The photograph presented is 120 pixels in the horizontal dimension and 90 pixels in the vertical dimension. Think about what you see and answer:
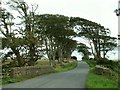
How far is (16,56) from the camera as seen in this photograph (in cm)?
4069

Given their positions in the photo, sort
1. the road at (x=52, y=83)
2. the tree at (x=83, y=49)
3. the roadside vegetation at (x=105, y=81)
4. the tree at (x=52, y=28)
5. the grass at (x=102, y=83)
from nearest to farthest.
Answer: the grass at (x=102, y=83) → the roadside vegetation at (x=105, y=81) → the road at (x=52, y=83) → the tree at (x=52, y=28) → the tree at (x=83, y=49)

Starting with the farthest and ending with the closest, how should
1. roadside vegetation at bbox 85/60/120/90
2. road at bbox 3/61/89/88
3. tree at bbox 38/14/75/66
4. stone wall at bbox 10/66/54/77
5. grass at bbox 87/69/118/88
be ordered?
tree at bbox 38/14/75/66 < stone wall at bbox 10/66/54/77 < road at bbox 3/61/89/88 < roadside vegetation at bbox 85/60/120/90 < grass at bbox 87/69/118/88

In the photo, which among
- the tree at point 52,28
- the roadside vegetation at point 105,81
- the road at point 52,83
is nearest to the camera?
the roadside vegetation at point 105,81

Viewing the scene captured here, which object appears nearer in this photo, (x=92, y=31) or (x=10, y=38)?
(x=10, y=38)

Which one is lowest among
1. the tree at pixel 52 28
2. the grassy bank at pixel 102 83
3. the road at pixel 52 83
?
the road at pixel 52 83

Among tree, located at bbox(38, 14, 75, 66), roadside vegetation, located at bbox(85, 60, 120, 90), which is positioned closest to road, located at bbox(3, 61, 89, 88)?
roadside vegetation, located at bbox(85, 60, 120, 90)

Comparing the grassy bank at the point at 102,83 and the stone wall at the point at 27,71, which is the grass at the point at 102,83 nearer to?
the grassy bank at the point at 102,83

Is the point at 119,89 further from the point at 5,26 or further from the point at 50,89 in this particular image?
the point at 5,26

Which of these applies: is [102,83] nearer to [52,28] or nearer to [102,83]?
[102,83]

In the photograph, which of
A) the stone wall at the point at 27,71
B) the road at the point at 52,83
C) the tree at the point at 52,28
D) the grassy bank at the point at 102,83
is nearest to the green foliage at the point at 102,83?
the grassy bank at the point at 102,83

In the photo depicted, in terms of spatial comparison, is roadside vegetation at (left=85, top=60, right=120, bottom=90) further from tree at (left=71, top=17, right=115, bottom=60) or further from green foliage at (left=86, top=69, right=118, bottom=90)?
tree at (left=71, top=17, right=115, bottom=60)

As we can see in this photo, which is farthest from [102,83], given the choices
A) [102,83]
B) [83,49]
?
[83,49]

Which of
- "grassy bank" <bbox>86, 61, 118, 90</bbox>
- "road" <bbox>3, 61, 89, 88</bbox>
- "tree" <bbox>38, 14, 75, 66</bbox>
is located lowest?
"road" <bbox>3, 61, 89, 88</bbox>

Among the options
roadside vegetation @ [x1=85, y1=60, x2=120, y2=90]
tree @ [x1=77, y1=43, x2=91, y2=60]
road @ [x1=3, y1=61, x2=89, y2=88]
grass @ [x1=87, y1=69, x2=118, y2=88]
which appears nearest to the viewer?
grass @ [x1=87, y1=69, x2=118, y2=88]
